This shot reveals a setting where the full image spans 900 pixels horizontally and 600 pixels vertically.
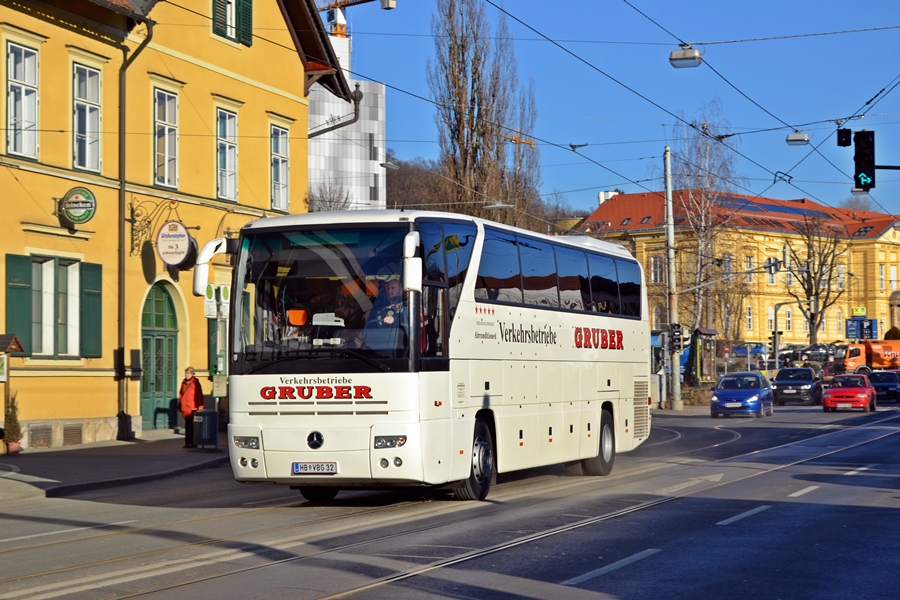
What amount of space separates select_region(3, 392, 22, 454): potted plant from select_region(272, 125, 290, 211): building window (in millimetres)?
12240

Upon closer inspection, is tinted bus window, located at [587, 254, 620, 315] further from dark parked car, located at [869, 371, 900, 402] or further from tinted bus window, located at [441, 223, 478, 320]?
dark parked car, located at [869, 371, 900, 402]

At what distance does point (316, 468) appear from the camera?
1429 cm

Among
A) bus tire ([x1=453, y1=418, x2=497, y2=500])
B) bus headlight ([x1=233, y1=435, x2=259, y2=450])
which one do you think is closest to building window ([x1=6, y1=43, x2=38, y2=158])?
bus headlight ([x1=233, y1=435, x2=259, y2=450])

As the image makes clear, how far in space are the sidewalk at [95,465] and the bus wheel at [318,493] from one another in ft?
12.7

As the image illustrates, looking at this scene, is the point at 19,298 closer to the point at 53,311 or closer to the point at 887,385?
the point at 53,311

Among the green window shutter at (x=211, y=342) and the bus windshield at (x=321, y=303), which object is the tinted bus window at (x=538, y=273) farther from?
the green window shutter at (x=211, y=342)

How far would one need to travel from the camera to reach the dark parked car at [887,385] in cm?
5875

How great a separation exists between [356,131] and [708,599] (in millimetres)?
109878

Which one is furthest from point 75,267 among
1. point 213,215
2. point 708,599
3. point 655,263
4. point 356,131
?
point 356,131

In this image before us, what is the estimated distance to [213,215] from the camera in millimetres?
31484

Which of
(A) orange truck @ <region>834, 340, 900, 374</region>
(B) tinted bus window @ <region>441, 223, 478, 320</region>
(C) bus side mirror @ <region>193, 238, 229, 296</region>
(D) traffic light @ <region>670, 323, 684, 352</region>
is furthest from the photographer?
(A) orange truck @ <region>834, 340, 900, 374</region>

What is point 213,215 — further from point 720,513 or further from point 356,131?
point 356,131

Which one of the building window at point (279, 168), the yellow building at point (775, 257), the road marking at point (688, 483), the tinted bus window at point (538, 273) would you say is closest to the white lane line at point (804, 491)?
the road marking at point (688, 483)

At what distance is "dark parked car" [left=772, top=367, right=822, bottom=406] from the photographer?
56750 millimetres
